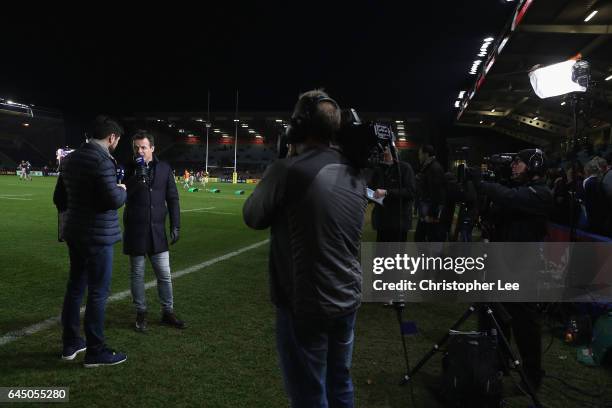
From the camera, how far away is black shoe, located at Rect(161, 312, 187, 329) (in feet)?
15.1

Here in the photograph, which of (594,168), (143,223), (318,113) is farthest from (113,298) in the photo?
(594,168)

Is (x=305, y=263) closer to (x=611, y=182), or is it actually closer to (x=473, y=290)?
(x=473, y=290)

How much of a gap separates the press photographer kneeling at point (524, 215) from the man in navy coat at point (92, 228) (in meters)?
2.96

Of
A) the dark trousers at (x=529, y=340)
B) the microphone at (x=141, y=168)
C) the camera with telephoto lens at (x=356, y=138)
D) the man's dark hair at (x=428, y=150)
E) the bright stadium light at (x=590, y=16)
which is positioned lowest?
the dark trousers at (x=529, y=340)

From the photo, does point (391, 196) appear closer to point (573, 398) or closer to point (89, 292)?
point (573, 398)

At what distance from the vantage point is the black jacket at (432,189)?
22.2 ft

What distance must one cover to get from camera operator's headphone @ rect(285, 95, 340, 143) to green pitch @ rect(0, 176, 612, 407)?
6.84ft

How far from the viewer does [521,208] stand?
3617 millimetres

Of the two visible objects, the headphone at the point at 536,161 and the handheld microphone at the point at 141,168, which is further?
the handheld microphone at the point at 141,168

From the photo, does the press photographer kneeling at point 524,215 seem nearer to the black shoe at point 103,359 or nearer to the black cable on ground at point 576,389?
the black cable on ground at point 576,389

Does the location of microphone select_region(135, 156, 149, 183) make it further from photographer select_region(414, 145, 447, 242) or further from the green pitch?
photographer select_region(414, 145, 447, 242)

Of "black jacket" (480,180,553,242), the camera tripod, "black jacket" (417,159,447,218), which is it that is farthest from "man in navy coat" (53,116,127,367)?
"black jacket" (417,159,447,218)

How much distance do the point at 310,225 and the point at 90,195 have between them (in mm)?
2414

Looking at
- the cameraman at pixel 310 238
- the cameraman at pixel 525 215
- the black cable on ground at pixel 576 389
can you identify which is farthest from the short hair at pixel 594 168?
the cameraman at pixel 310 238
